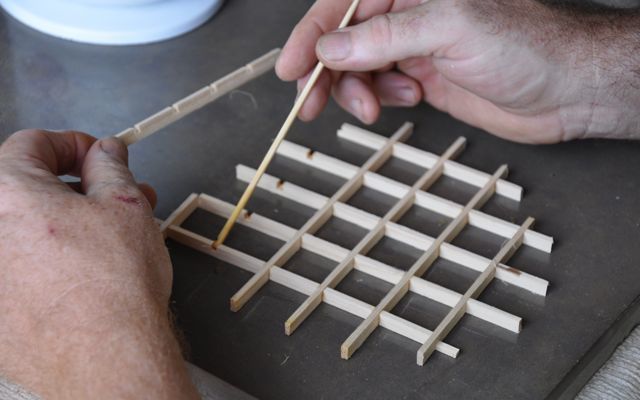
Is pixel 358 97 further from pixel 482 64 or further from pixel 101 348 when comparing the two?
pixel 101 348

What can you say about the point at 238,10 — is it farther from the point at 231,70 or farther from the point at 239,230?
the point at 239,230

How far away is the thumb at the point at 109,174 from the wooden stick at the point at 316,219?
0.47ft

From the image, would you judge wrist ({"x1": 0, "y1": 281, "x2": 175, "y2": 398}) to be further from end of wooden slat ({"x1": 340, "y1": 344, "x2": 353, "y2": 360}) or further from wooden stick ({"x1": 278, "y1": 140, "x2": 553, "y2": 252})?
wooden stick ({"x1": 278, "y1": 140, "x2": 553, "y2": 252})

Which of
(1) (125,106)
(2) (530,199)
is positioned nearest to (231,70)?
(1) (125,106)

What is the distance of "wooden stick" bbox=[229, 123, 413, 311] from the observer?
3.12ft

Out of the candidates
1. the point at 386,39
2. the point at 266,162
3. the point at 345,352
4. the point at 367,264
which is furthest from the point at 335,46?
the point at 345,352

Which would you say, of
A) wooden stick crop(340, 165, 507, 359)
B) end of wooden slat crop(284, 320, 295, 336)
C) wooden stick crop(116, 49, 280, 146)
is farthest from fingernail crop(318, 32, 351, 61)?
end of wooden slat crop(284, 320, 295, 336)

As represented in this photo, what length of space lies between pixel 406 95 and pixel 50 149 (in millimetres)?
500

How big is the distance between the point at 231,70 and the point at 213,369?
0.55m

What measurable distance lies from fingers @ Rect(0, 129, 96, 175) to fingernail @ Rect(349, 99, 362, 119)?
357 mm

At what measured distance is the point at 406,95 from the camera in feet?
4.13

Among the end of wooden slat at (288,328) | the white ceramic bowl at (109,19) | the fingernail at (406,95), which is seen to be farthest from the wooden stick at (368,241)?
the white ceramic bowl at (109,19)

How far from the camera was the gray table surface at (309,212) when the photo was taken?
89 centimetres

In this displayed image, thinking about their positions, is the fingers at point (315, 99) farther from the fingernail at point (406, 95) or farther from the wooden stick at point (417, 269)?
the wooden stick at point (417, 269)
